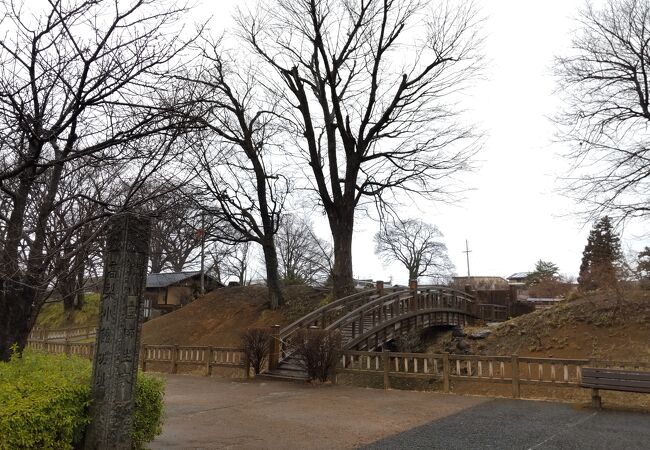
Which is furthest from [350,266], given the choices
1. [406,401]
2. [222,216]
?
[406,401]

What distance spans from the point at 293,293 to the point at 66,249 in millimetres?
25002

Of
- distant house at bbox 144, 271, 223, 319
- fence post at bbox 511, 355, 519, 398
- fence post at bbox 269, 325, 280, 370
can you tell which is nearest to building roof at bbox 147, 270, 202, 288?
distant house at bbox 144, 271, 223, 319

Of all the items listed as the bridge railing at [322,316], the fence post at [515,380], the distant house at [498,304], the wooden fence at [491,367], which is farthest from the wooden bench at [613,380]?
the distant house at [498,304]

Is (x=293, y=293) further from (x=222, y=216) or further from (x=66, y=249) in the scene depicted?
(x=66, y=249)

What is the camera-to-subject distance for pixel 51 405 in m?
4.86

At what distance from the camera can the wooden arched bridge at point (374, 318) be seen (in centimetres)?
1619

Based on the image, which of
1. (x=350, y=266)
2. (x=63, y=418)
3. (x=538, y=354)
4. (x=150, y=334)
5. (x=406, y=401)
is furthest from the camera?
(x=150, y=334)

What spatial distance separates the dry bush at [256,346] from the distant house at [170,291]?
2620 cm

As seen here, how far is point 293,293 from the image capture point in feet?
102

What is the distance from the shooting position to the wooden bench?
9180mm

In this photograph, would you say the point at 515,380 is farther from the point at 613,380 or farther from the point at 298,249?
the point at 298,249

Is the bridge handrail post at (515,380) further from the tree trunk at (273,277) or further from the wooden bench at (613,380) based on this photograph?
the tree trunk at (273,277)

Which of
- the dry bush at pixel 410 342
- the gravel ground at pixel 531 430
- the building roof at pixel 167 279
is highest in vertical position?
the building roof at pixel 167 279

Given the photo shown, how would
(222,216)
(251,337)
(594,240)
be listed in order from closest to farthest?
(251,337) → (222,216) → (594,240)
